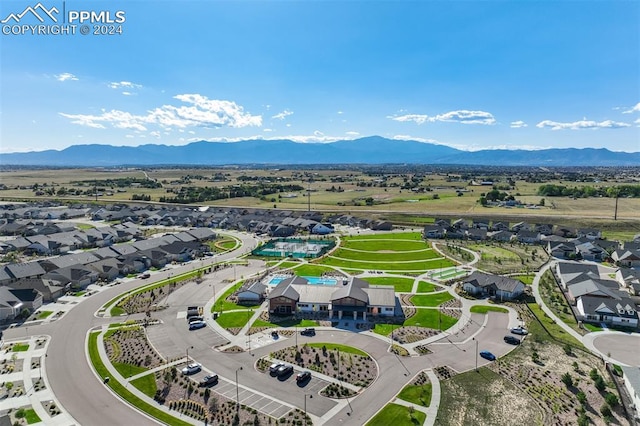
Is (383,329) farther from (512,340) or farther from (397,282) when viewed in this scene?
(397,282)

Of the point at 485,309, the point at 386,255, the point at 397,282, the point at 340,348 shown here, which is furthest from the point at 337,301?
the point at 386,255

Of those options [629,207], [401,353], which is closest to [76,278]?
[401,353]

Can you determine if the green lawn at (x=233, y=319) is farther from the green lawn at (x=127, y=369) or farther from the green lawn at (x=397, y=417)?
the green lawn at (x=397, y=417)

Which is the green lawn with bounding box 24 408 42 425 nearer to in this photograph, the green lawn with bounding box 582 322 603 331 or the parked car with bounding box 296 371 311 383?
the parked car with bounding box 296 371 311 383

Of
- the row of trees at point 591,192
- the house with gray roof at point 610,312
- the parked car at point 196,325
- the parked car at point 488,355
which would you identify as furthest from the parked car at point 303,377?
the row of trees at point 591,192

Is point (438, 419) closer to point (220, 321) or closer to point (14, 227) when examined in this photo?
point (220, 321)

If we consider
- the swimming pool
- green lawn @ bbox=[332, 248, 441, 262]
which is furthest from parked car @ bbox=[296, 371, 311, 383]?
green lawn @ bbox=[332, 248, 441, 262]
